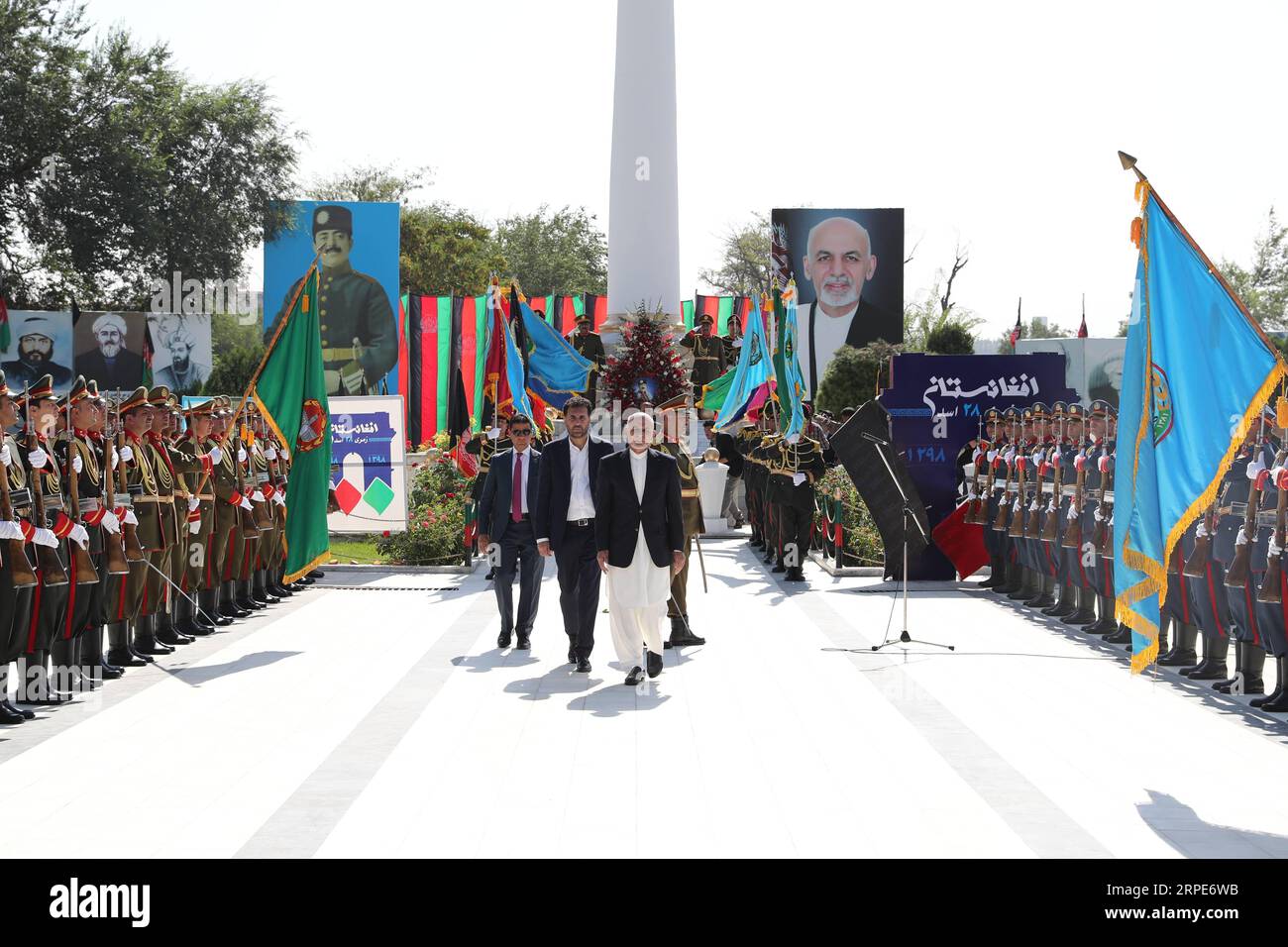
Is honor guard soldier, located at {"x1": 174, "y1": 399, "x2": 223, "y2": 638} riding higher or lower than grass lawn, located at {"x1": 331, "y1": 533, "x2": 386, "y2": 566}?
higher

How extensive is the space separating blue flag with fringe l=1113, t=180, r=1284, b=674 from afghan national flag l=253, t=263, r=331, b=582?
8.04 metres

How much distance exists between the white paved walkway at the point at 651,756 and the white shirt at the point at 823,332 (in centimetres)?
3325

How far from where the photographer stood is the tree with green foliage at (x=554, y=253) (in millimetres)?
73625

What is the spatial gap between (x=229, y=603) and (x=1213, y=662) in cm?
905

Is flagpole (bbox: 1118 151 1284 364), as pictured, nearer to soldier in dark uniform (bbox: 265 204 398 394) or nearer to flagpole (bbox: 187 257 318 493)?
flagpole (bbox: 187 257 318 493)

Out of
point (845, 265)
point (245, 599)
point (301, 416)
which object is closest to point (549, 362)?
point (245, 599)

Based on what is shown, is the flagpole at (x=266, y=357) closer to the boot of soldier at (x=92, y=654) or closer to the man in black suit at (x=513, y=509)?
the man in black suit at (x=513, y=509)

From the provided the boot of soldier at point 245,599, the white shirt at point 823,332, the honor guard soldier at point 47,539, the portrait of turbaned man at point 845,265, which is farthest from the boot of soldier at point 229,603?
the portrait of turbaned man at point 845,265

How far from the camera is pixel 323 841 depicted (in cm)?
602

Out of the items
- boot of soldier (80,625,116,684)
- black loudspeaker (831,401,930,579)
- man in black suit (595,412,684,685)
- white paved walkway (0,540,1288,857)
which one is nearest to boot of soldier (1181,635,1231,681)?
white paved walkway (0,540,1288,857)

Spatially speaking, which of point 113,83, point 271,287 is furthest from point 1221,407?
point 113,83

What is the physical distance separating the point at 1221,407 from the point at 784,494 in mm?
10625

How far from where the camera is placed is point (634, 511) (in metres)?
10.0

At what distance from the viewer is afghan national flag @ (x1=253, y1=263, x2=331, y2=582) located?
13.3 metres
